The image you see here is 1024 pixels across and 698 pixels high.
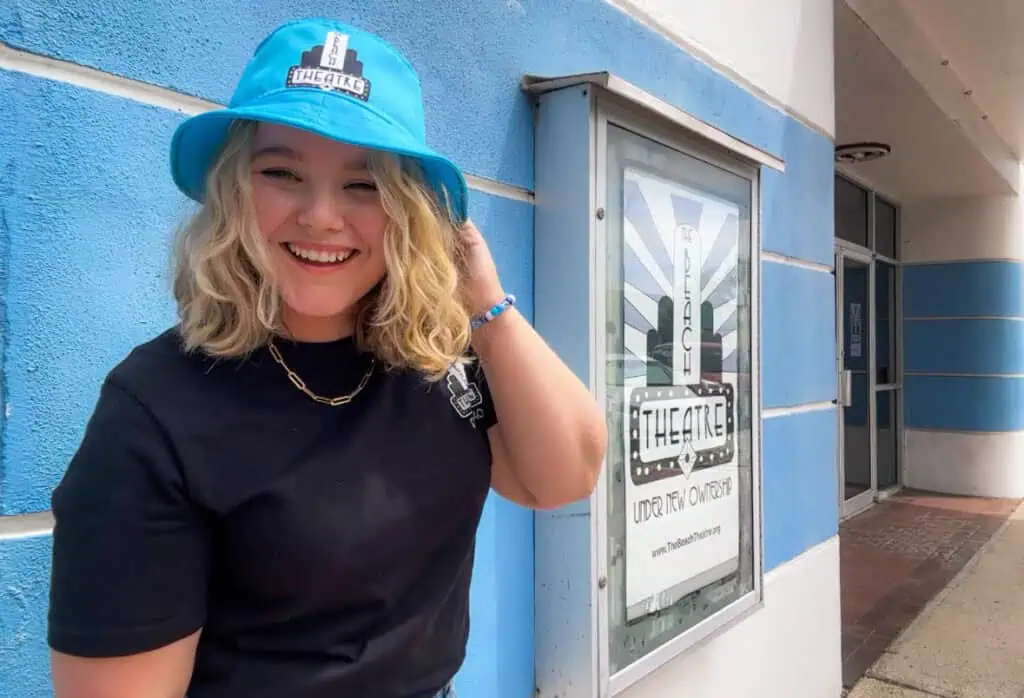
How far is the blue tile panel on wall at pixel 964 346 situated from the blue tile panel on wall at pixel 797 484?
587cm

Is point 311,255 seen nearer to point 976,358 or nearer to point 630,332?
point 630,332

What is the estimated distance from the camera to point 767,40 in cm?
331

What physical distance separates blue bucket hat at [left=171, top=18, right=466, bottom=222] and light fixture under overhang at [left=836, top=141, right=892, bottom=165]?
247 inches

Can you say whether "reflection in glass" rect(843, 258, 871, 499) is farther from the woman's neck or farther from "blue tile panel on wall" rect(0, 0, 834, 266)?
the woman's neck

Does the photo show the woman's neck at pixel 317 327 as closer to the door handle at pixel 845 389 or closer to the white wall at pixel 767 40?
the white wall at pixel 767 40

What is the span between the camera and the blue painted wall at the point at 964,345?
854 centimetres

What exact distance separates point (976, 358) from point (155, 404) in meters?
9.43

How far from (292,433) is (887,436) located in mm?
9027

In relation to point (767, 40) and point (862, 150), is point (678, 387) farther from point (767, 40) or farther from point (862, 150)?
point (862, 150)

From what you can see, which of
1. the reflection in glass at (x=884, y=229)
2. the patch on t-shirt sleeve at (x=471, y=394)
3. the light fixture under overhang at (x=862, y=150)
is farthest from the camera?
the reflection in glass at (x=884, y=229)

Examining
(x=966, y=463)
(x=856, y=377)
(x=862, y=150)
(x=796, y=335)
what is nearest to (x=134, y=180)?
(x=796, y=335)

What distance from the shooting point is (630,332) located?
7.49 ft

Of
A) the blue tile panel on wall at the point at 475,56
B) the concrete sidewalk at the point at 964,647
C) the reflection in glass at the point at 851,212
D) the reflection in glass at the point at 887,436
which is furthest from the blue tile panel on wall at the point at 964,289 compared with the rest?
the blue tile panel on wall at the point at 475,56

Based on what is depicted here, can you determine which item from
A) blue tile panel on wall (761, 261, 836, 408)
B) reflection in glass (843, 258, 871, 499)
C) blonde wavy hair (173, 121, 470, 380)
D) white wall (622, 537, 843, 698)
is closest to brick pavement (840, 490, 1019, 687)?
reflection in glass (843, 258, 871, 499)
